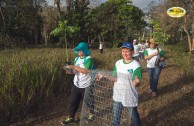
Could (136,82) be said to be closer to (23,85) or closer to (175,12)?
(23,85)

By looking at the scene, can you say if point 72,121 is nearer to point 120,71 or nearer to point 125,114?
point 125,114

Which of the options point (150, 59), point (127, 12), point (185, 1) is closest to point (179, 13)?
point (150, 59)

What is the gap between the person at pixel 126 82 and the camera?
3.10 metres

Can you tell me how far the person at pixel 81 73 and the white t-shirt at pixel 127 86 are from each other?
2.07 feet

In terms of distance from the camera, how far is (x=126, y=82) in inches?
122

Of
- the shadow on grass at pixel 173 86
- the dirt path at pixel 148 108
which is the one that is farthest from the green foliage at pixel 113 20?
the dirt path at pixel 148 108

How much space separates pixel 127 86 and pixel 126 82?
6 cm

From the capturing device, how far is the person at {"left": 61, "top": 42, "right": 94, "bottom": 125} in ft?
12.2

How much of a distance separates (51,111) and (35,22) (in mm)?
25105

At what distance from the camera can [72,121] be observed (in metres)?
4.37

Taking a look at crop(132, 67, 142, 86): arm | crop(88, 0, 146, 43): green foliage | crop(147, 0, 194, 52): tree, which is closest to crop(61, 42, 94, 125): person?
crop(132, 67, 142, 86): arm

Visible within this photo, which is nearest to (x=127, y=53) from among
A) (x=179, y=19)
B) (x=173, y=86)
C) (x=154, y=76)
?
(x=154, y=76)

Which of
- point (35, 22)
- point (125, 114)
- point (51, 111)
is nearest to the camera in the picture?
point (125, 114)

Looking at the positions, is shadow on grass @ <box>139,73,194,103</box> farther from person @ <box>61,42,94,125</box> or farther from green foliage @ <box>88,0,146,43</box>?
green foliage @ <box>88,0,146,43</box>
